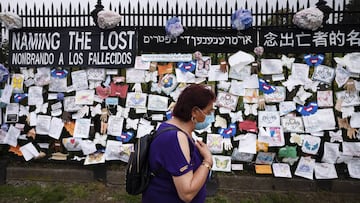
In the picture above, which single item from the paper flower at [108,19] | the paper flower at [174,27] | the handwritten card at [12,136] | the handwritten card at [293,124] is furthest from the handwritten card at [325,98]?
the handwritten card at [12,136]

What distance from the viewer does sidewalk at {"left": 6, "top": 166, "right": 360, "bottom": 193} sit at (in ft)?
14.4

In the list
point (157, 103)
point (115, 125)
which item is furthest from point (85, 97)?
point (157, 103)

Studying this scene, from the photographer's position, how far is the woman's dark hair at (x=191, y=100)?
5.88ft

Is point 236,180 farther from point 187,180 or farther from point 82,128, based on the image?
point 187,180

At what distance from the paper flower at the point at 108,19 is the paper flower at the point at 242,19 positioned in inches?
72.2

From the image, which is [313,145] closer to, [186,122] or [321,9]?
[321,9]

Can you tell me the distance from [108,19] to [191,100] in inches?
128

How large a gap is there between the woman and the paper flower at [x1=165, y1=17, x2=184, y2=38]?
2.77 m

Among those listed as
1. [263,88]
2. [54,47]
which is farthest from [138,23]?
[263,88]

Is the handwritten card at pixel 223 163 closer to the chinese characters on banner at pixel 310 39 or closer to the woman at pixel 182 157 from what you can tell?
the chinese characters on banner at pixel 310 39

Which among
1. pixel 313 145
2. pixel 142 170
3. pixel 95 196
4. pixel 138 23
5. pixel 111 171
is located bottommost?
pixel 95 196

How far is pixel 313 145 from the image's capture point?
4.38m

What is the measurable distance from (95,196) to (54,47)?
100 inches

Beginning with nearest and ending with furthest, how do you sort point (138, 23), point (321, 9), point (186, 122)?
point (186, 122) < point (321, 9) < point (138, 23)
